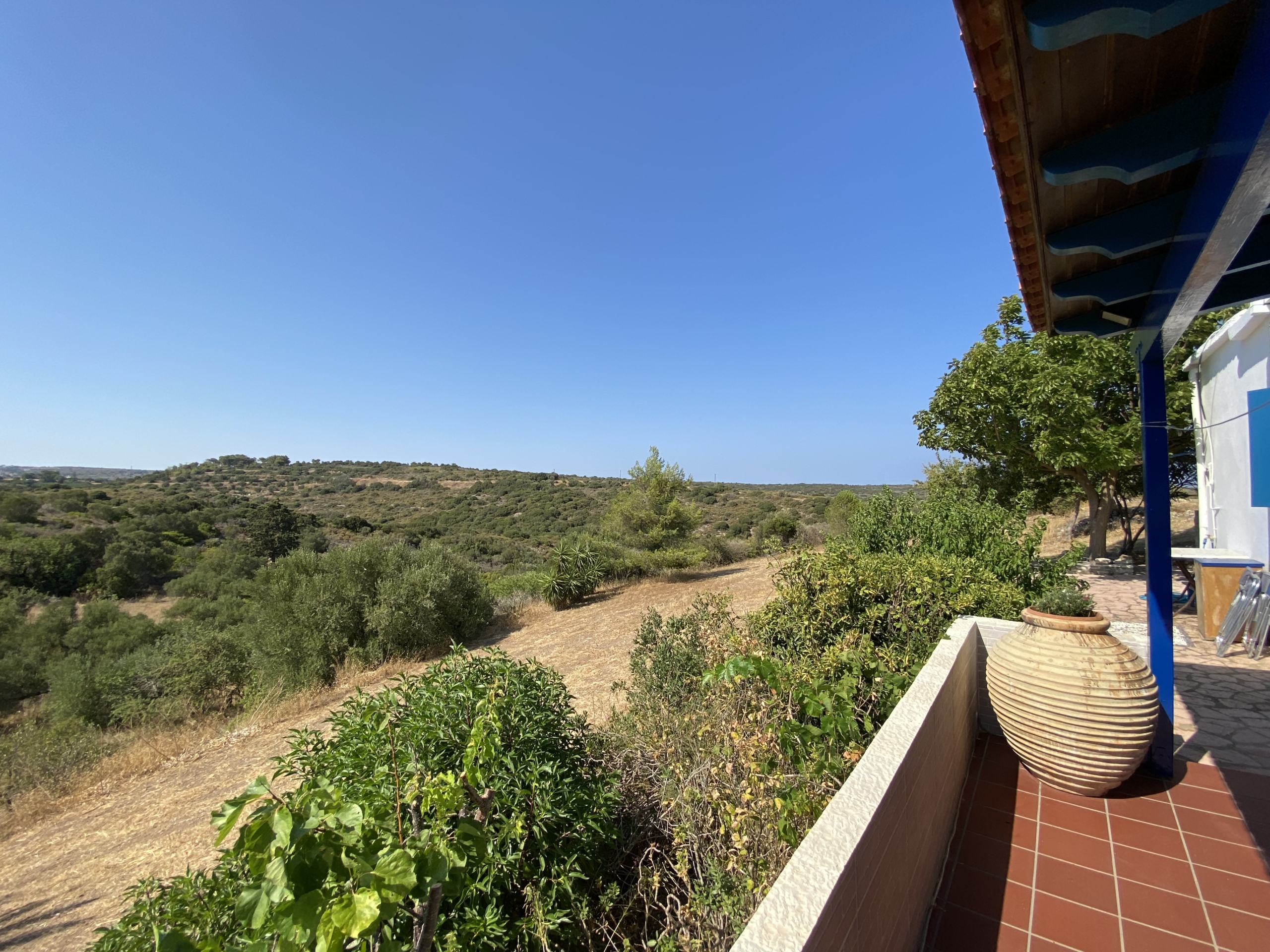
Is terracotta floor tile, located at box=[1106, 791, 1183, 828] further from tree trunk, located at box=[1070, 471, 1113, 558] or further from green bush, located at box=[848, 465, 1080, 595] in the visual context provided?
tree trunk, located at box=[1070, 471, 1113, 558]

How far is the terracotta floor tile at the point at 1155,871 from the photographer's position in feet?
6.91

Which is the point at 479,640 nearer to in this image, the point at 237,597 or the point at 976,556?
the point at 976,556

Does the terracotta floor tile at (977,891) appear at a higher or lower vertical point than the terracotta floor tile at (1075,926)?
lower

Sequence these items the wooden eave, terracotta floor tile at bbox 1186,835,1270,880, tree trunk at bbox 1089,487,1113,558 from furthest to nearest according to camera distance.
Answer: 1. tree trunk at bbox 1089,487,1113,558
2. terracotta floor tile at bbox 1186,835,1270,880
3. the wooden eave

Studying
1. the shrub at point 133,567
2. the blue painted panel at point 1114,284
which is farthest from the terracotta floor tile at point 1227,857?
the shrub at point 133,567

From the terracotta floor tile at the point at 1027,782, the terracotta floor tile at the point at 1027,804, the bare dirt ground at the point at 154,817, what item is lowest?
the bare dirt ground at the point at 154,817

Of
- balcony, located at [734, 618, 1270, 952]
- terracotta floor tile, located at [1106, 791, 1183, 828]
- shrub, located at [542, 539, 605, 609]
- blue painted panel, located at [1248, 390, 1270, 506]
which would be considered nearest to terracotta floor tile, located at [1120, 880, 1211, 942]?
balcony, located at [734, 618, 1270, 952]

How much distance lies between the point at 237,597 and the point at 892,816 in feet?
62.8

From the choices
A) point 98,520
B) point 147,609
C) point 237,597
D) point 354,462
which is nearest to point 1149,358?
point 237,597

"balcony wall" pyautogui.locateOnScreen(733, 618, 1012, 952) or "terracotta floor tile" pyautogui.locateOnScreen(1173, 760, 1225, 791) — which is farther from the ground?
"balcony wall" pyautogui.locateOnScreen(733, 618, 1012, 952)

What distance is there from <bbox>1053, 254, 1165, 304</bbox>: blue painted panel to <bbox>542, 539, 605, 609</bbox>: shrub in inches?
423

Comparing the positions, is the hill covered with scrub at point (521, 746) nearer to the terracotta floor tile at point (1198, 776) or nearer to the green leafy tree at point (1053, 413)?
the terracotta floor tile at point (1198, 776)

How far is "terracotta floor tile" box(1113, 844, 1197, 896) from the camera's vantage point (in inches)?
83.0

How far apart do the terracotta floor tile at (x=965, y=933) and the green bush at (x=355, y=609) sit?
344 inches
